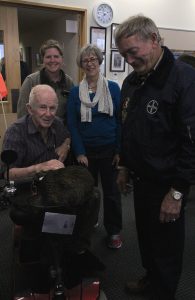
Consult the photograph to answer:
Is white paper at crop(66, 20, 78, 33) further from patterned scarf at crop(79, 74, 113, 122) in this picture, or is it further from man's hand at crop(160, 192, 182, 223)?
man's hand at crop(160, 192, 182, 223)

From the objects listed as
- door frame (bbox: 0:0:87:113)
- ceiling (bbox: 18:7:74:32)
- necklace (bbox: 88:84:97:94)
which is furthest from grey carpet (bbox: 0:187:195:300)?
ceiling (bbox: 18:7:74:32)

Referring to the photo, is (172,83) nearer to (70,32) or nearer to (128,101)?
(128,101)

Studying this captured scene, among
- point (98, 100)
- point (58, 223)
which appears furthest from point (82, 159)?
point (58, 223)

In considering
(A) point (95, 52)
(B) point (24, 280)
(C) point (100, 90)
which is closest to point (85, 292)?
(B) point (24, 280)

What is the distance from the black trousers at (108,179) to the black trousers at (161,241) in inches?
23.0

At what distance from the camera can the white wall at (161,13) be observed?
3660 millimetres

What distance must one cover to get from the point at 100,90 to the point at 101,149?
0.38m

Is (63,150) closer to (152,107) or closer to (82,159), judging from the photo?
(82,159)

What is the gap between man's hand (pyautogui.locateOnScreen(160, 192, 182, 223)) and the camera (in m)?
1.27

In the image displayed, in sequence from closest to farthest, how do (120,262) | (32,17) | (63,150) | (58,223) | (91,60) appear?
(58,223) < (63,150) < (91,60) < (120,262) < (32,17)

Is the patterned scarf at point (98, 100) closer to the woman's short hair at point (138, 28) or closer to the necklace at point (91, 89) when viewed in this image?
the necklace at point (91, 89)

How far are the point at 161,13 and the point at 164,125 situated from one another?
326 centimetres

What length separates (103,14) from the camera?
3.58 m

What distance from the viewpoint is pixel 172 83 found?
1.21 metres
